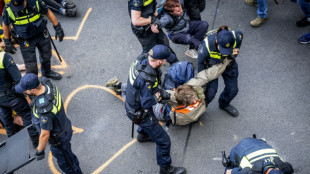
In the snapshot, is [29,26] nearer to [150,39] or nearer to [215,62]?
[150,39]

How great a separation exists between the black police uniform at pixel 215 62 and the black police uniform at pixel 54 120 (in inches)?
86.5

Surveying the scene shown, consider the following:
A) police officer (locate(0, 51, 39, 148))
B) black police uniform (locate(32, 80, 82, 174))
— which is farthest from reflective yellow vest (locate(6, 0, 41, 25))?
black police uniform (locate(32, 80, 82, 174))

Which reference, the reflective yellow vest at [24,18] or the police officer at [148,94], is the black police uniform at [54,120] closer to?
the police officer at [148,94]

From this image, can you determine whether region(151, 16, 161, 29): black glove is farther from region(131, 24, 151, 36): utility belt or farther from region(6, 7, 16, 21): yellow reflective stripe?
region(6, 7, 16, 21): yellow reflective stripe

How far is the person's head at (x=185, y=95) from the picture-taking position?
533 cm

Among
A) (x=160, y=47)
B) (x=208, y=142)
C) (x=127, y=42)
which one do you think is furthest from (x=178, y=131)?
(x=127, y=42)

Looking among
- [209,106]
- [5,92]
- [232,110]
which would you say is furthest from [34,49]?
[232,110]

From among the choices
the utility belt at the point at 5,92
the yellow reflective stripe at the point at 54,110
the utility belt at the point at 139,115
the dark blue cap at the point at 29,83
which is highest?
the dark blue cap at the point at 29,83

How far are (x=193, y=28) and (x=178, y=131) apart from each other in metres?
2.07

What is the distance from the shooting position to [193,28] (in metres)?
6.71

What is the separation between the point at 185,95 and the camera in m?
5.34

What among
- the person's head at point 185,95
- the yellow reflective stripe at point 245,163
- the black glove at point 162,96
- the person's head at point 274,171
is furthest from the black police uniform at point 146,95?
the person's head at point 274,171

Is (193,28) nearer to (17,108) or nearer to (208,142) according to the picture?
(208,142)

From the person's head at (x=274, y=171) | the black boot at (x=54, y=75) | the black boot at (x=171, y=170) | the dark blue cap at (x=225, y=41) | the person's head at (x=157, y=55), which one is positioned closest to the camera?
the person's head at (x=274, y=171)
